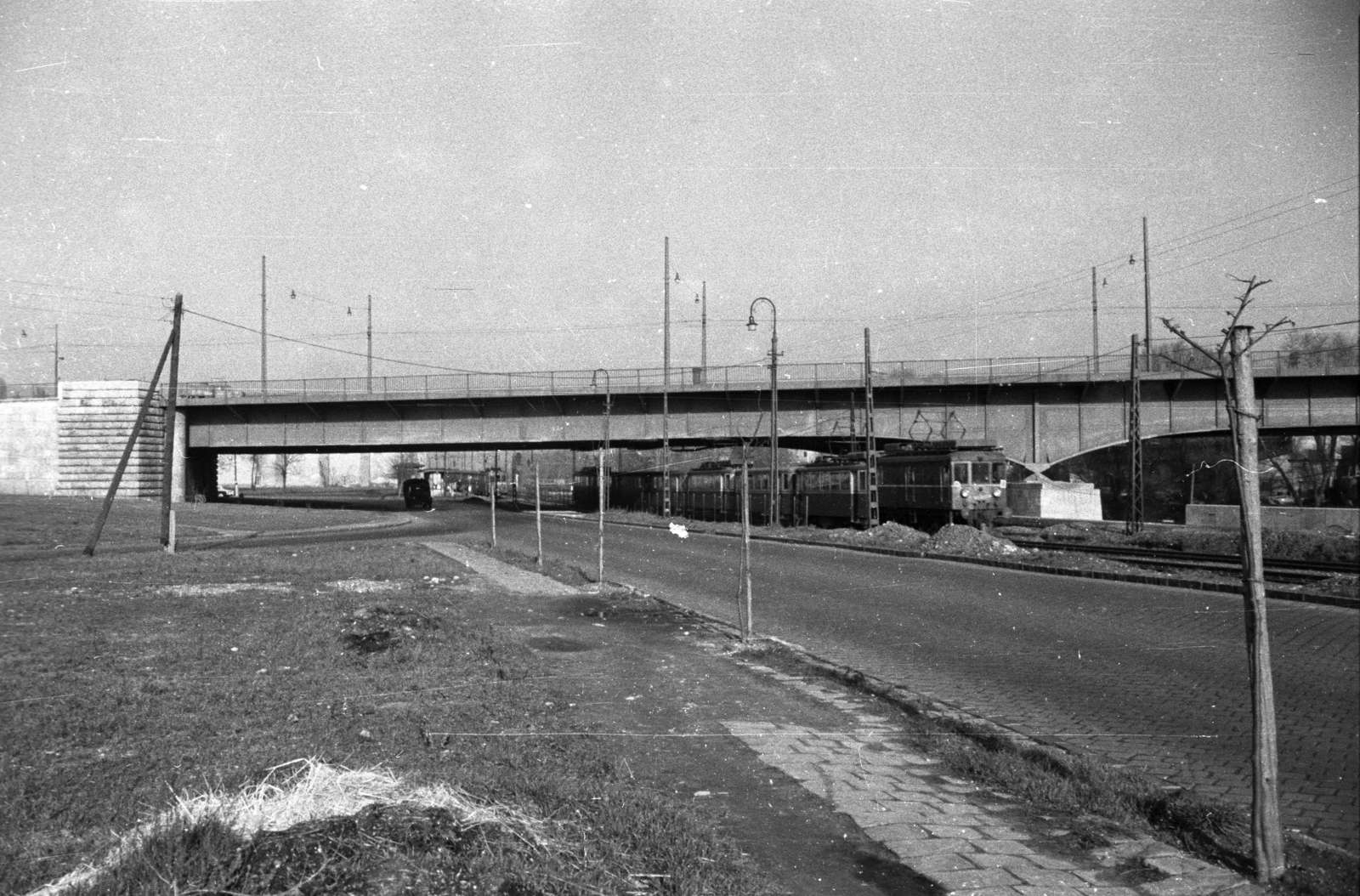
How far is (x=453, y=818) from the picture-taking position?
166 inches

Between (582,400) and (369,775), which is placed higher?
(582,400)

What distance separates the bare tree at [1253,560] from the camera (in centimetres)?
427

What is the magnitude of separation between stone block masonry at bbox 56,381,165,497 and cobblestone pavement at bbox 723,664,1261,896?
54788mm

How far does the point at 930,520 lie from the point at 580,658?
97.7 ft

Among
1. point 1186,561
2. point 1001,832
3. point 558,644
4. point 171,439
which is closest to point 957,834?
point 1001,832

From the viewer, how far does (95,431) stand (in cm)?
5412

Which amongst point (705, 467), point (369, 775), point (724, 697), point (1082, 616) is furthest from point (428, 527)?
point (369, 775)

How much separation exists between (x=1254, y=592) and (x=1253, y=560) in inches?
5.4

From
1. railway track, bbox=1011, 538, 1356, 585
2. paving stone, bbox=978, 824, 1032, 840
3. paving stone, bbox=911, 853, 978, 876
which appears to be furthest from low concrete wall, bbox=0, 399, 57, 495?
paving stone, bbox=911, 853, 978, 876

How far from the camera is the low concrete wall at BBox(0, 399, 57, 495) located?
2142 inches

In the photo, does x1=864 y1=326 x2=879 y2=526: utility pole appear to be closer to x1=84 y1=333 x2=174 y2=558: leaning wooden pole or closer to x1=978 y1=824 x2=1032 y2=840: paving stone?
x1=84 y1=333 x2=174 y2=558: leaning wooden pole

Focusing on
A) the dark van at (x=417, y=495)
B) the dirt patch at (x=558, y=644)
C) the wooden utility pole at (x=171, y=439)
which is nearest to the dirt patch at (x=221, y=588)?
the dirt patch at (x=558, y=644)

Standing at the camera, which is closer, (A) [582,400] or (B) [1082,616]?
(B) [1082,616]

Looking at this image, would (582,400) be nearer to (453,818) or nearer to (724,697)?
(724,697)
